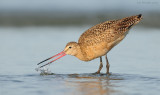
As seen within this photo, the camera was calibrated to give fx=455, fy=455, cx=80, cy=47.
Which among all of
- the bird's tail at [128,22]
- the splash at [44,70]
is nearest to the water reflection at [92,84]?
the splash at [44,70]

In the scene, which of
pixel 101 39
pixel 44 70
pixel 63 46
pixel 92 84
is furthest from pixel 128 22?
pixel 63 46

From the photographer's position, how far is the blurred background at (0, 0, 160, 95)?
7.08 m

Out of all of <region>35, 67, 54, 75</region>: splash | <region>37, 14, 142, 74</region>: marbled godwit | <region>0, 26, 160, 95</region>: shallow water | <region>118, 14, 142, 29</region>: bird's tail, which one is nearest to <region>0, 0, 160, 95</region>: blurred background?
<region>0, 26, 160, 95</region>: shallow water

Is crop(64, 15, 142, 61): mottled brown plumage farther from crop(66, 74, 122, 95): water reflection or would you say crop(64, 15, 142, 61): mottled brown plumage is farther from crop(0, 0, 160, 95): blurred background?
crop(66, 74, 122, 95): water reflection

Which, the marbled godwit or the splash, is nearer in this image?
the splash

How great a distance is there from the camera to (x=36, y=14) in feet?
53.4

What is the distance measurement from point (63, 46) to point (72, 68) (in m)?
2.28

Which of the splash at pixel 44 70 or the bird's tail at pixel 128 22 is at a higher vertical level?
the bird's tail at pixel 128 22

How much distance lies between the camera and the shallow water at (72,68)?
685cm

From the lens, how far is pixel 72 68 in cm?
877

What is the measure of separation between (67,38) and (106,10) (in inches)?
191

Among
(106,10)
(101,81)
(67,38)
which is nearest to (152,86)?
(101,81)

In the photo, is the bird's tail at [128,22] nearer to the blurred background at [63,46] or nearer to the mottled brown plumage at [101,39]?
the mottled brown plumage at [101,39]

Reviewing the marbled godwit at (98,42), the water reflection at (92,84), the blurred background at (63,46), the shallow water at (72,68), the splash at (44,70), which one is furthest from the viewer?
the marbled godwit at (98,42)
